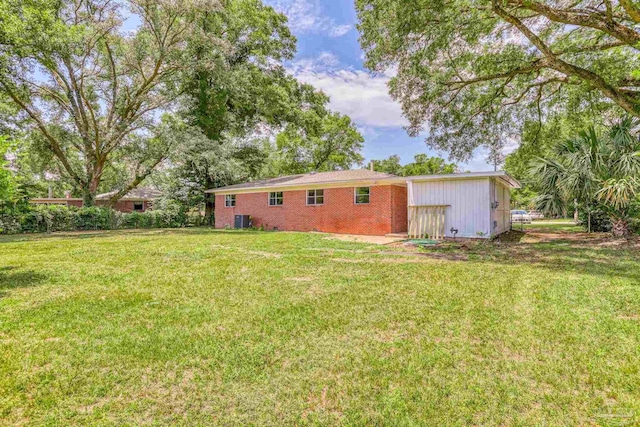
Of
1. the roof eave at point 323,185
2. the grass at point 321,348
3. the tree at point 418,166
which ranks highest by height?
the tree at point 418,166

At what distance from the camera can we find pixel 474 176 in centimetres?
1189

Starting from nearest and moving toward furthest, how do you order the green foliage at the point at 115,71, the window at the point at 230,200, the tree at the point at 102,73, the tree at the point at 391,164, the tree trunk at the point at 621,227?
1. the tree trunk at the point at 621,227
2. the tree at the point at 102,73
3. the green foliage at the point at 115,71
4. the window at the point at 230,200
5. the tree at the point at 391,164

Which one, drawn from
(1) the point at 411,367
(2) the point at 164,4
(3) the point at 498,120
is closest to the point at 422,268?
(1) the point at 411,367

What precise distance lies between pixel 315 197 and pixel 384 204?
3932mm

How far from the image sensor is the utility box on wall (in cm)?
1931

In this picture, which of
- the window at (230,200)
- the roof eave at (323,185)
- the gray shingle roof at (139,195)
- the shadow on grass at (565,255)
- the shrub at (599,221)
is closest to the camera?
the shadow on grass at (565,255)

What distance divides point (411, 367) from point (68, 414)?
2691 millimetres

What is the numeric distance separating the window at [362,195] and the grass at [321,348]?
28.2ft

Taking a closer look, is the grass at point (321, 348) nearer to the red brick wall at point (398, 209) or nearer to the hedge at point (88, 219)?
the red brick wall at point (398, 209)

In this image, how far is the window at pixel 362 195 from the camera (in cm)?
1487

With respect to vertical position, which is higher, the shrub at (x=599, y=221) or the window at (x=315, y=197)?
the window at (x=315, y=197)

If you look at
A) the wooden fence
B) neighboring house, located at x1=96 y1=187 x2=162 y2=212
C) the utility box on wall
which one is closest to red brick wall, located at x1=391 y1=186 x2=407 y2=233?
the wooden fence

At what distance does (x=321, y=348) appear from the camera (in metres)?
3.25

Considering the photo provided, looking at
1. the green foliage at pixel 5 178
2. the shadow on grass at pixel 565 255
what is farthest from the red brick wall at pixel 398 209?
the green foliage at pixel 5 178
